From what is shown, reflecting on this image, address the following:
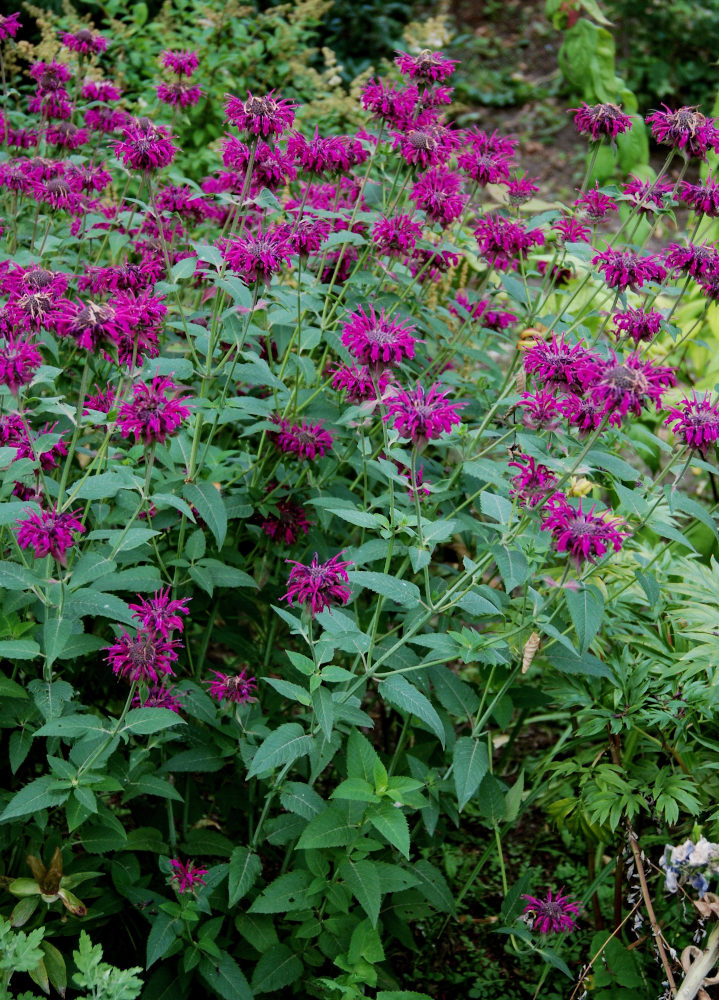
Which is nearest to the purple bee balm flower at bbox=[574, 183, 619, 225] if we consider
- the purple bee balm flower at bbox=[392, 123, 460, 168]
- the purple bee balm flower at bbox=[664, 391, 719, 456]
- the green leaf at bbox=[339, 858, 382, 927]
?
the purple bee balm flower at bbox=[392, 123, 460, 168]

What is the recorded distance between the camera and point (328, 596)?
1.90 m

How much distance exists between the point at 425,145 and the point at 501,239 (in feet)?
1.09

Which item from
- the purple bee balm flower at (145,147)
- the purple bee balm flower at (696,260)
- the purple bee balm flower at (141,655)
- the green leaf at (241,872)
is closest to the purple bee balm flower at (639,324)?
the purple bee balm flower at (696,260)

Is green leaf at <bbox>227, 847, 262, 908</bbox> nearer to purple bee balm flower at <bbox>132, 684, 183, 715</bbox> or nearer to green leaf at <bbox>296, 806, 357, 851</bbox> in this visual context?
green leaf at <bbox>296, 806, 357, 851</bbox>

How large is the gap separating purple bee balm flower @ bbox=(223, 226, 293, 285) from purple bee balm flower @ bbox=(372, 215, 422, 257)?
1.06 feet

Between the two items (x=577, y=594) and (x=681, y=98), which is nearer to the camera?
(x=577, y=594)

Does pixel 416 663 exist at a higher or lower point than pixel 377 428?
lower

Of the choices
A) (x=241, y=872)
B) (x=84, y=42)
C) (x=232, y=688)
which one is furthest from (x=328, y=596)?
(x=84, y=42)

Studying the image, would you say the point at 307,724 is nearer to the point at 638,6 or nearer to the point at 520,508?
the point at 520,508

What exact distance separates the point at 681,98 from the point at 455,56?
6.73 feet

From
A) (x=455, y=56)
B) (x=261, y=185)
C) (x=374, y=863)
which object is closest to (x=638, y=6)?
(x=455, y=56)

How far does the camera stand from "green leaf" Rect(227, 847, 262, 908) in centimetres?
200

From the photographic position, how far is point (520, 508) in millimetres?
2107

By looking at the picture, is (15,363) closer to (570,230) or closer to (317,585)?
(317,585)
